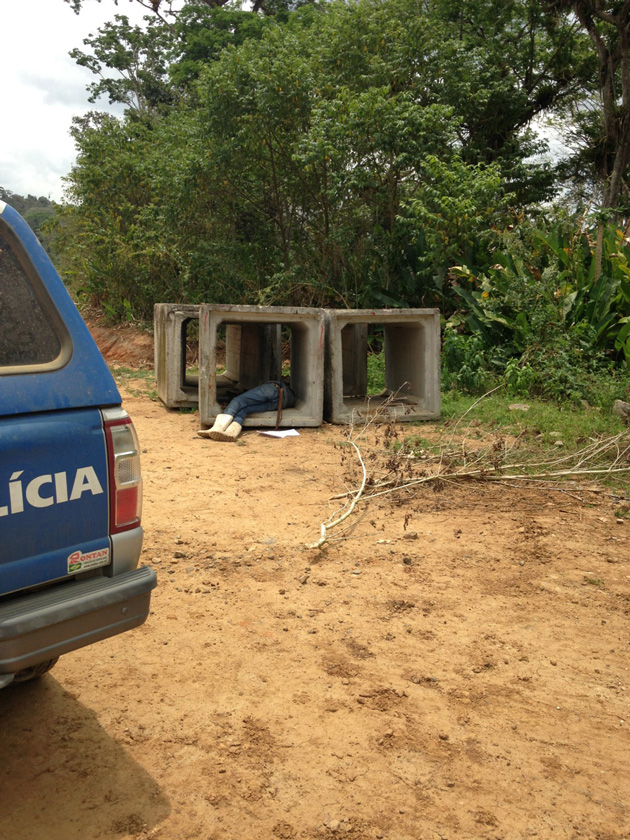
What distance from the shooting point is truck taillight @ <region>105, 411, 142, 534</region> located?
7.48 feet

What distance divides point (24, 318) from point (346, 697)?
189cm

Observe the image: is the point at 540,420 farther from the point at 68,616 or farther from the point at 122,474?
the point at 68,616

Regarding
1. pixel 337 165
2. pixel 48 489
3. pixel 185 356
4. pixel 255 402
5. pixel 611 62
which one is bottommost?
pixel 255 402

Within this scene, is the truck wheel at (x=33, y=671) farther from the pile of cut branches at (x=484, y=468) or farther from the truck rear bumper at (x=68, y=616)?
the pile of cut branches at (x=484, y=468)

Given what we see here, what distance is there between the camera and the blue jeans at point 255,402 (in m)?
8.23

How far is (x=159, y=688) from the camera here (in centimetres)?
296

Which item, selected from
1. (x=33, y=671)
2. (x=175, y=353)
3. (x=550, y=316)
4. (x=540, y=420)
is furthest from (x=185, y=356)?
(x=33, y=671)

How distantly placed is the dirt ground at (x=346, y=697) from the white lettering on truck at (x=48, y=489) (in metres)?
0.99

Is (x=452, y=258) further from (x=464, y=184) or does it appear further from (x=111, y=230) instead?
(x=111, y=230)

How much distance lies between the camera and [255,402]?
28.0 feet

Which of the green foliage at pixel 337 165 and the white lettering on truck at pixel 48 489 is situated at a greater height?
the green foliage at pixel 337 165

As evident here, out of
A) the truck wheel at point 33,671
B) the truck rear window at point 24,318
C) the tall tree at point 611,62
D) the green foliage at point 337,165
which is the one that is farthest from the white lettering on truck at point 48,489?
the tall tree at point 611,62

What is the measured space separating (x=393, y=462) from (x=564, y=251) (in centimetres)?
673

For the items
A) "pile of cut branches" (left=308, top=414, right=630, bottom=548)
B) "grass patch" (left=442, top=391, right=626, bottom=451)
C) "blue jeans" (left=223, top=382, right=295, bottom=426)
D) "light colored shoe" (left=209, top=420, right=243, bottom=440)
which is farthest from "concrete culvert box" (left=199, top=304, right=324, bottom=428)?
"pile of cut branches" (left=308, top=414, right=630, bottom=548)
